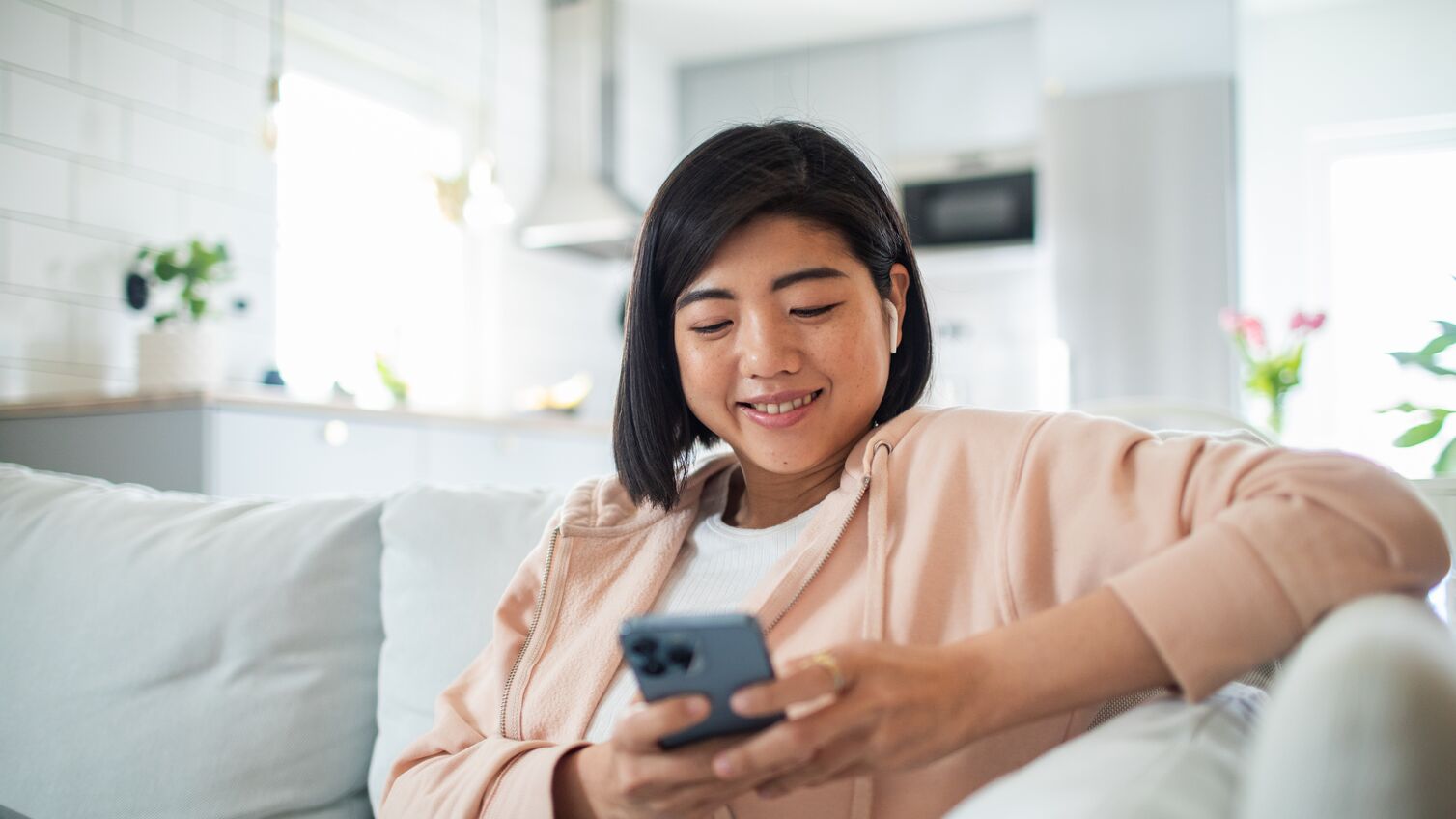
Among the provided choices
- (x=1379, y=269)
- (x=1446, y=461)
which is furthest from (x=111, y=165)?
(x=1379, y=269)

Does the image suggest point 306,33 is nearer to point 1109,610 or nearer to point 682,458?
point 682,458

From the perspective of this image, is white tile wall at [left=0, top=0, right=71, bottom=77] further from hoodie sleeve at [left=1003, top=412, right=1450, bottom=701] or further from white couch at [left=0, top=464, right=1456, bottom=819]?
hoodie sleeve at [left=1003, top=412, right=1450, bottom=701]

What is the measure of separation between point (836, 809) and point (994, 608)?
203 mm

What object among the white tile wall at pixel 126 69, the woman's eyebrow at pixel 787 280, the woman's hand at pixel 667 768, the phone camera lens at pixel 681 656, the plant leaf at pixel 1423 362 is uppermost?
the white tile wall at pixel 126 69

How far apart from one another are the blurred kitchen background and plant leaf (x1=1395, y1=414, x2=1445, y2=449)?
156 cm

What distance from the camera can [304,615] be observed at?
1389 mm

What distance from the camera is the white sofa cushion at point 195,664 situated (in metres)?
1.31

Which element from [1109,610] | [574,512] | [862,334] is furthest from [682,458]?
[1109,610]

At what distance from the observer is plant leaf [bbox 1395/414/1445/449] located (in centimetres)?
123

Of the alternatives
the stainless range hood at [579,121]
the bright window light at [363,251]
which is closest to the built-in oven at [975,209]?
the stainless range hood at [579,121]

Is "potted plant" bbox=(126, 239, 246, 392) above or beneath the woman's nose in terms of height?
above

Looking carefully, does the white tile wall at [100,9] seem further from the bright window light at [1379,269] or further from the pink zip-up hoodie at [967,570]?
the bright window light at [1379,269]

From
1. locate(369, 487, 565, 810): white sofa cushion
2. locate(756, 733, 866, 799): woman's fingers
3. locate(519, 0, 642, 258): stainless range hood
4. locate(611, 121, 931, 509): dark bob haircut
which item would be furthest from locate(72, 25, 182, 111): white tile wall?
locate(756, 733, 866, 799): woman's fingers

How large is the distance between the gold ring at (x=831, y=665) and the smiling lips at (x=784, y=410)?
444 mm
